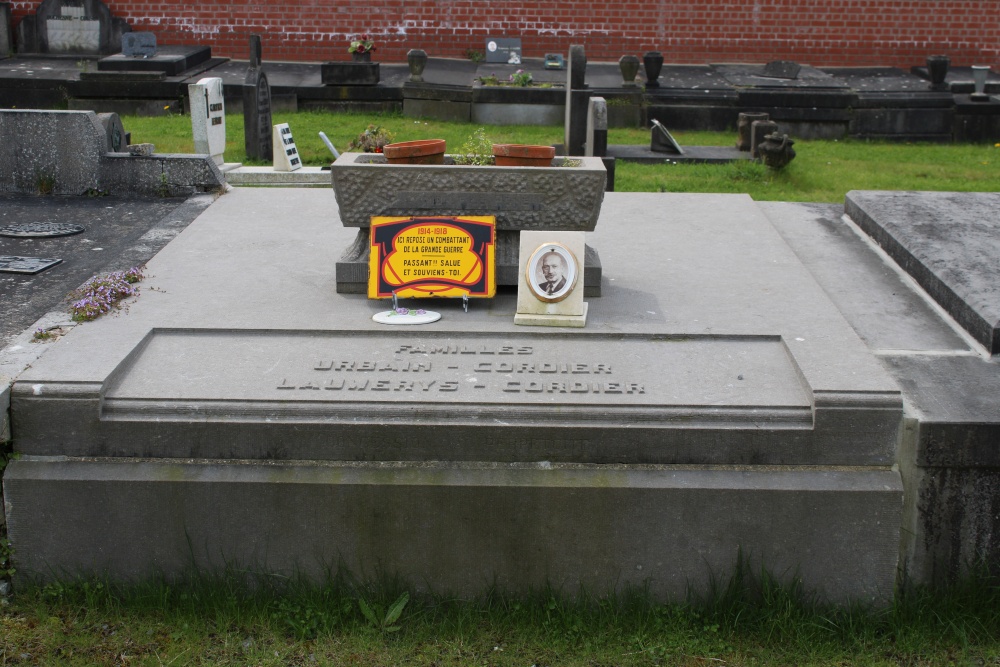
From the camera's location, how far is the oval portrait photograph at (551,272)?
4352 mm

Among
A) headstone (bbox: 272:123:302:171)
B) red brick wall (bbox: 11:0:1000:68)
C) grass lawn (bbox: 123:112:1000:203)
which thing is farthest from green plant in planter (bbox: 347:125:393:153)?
red brick wall (bbox: 11:0:1000:68)

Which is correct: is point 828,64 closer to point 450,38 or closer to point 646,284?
point 450,38

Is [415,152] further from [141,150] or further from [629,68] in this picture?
[629,68]

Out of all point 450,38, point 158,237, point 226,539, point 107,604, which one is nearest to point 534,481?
point 226,539

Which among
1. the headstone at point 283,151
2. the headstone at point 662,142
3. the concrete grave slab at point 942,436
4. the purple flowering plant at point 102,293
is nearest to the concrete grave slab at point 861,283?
the concrete grave slab at point 942,436

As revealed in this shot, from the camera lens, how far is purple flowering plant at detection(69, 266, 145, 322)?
14.5ft

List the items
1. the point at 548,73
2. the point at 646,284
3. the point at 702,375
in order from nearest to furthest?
the point at 702,375
the point at 646,284
the point at 548,73

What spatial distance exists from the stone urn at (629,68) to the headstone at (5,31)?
30.2ft

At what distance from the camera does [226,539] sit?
145 inches

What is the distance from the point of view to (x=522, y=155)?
492cm

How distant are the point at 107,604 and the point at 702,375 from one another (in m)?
2.21

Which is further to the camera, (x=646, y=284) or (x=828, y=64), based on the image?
(x=828, y=64)

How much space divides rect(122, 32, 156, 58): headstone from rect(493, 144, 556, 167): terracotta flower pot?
1140 cm

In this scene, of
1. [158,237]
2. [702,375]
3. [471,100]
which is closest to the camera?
[702,375]
